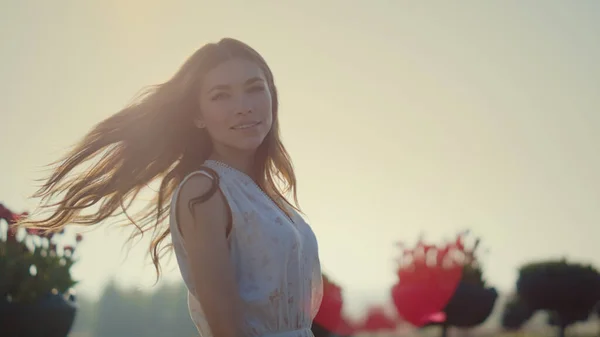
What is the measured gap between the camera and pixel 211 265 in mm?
2701

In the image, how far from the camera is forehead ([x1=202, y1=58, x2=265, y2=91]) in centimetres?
317

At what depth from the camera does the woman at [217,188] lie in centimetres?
278

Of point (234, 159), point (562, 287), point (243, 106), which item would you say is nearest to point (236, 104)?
point (243, 106)

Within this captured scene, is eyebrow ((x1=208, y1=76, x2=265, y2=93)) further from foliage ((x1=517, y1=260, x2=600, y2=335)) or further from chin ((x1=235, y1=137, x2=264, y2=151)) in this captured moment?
foliage ((x1=517, y1=260, x2=600, y2=335))

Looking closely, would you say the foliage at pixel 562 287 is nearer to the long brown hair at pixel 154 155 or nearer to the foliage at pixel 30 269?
the foliage at pixel 30 269

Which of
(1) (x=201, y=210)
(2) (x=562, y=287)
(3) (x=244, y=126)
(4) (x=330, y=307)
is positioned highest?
(3) (x=244, y=126)

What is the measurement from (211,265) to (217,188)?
294 mm

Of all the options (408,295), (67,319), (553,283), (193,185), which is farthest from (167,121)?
(553,283)

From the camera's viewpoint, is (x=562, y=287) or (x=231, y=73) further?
(x=562, y=287)

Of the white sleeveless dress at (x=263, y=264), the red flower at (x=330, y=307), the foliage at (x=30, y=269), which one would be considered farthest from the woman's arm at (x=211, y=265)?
the red flower at (x=330, y=307)

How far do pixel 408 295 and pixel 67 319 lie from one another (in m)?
7.44

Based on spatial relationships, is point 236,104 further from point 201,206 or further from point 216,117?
point 201,206

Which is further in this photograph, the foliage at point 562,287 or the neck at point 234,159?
the foliage at point 562,287

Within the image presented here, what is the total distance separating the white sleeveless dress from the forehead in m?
0.31
